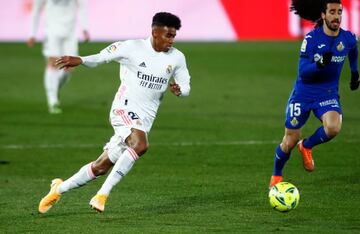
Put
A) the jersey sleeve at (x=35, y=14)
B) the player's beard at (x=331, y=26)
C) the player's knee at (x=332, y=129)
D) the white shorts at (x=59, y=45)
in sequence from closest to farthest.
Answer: the player's beard at (x=331, y=26) < the player's knee at (x=332, y=129) < the white shorts at (x=59, y=45) < the jersey sleeve at (x=35, y=14)

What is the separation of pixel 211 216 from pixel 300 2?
3188mm

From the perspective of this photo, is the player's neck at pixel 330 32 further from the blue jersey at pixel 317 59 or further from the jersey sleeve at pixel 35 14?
the jersey sleeve at pixel 35 14

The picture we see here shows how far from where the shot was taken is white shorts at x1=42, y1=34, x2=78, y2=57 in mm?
19516

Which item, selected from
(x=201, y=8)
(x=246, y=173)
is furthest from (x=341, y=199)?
(x=201, y=8)

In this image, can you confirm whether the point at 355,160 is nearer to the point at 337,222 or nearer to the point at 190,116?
the point at 337,222

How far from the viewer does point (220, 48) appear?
31.0 meters

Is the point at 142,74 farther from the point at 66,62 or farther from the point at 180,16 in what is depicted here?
the point at 180,16

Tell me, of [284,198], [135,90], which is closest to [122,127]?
[135,90]

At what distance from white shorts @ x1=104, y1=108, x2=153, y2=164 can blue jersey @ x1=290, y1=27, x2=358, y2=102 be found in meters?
1.93

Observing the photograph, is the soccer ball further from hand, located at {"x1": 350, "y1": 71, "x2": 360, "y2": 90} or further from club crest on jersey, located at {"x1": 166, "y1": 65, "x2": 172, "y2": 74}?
hand, located at {"x1": 350, "y1": 71, "x2": 360, "y2": 90}

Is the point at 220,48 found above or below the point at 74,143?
below

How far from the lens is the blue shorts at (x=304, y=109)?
36.3 ft

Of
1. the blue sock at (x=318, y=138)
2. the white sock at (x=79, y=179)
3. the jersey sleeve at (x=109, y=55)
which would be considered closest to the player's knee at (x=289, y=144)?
the blue sock at (x=318, y=138)

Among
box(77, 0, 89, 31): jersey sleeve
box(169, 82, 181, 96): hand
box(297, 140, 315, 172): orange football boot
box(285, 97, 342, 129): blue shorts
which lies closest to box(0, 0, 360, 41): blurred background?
box(77, 0, 89, 31): jersey sleeve
